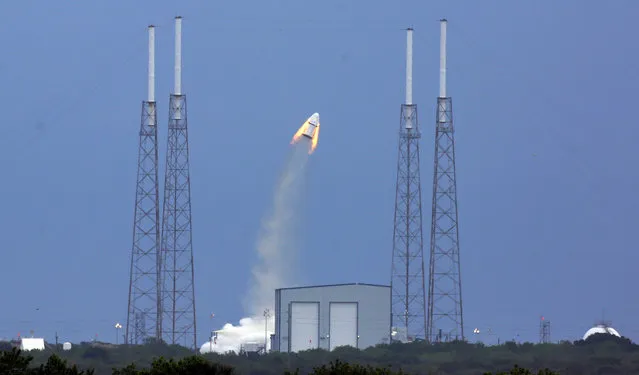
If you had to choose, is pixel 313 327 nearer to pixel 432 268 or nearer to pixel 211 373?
pixel 432 268

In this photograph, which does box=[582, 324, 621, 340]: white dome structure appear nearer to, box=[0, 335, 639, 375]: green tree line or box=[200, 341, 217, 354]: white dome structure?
box=[0, 335, 639, 375]: green tree line

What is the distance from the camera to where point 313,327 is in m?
133

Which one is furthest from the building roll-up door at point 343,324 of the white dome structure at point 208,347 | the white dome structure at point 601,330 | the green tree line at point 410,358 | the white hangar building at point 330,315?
the white dome structure at point 601,330

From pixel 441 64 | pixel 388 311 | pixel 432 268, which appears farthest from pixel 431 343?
pixel 441 64

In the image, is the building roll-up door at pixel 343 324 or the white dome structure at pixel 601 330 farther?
the white dome structure at pixel 601 330

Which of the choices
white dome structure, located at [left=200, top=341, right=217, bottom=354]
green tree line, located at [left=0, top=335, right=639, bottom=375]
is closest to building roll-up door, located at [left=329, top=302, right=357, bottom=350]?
green tree line, located at [left=0, top=335, right=639, bottom=375]

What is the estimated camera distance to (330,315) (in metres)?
133

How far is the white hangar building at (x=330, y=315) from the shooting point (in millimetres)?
132250

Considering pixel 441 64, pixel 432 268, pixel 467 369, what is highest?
pixel 441 64

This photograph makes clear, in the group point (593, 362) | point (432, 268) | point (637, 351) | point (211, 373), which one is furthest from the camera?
point (637, 351)

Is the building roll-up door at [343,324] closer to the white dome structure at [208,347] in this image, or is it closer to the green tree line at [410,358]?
the green tree line at [410,358]

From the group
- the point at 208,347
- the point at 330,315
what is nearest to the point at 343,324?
the point at 330,315

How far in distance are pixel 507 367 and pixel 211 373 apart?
67523 mm

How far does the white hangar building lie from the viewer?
132250mm
